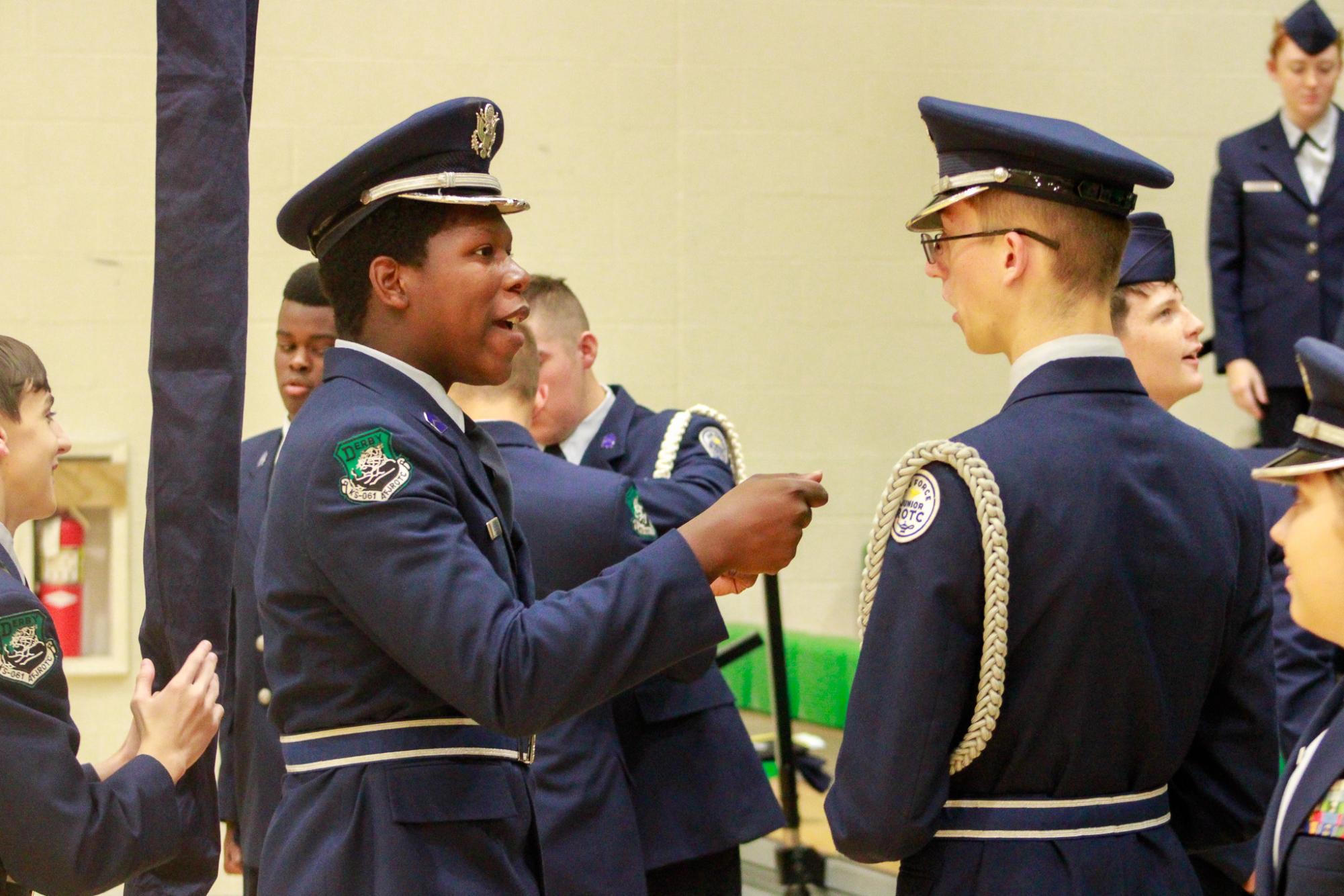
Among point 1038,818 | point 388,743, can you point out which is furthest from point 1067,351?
point 388,743

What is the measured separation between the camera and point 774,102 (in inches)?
203

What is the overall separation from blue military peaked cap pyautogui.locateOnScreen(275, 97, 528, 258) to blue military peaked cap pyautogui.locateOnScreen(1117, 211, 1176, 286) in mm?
1054

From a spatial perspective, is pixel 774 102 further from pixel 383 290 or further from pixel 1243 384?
pixel 383 290

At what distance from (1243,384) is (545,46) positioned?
8.44 ft

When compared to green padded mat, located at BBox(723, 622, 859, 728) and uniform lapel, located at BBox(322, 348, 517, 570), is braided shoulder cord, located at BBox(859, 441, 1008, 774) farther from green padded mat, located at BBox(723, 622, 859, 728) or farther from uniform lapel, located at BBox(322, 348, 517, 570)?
green padded mat, located at BBox(723, 622, 859, 728)

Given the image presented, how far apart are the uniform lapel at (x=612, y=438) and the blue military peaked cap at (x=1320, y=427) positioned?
1825mm

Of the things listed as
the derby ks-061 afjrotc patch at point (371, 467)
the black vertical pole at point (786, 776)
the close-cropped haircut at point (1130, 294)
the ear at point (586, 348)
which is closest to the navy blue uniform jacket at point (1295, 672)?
the close-cropped haircut at point (1130, 294)

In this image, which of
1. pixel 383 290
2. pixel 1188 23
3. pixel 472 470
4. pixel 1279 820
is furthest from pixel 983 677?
pixel 1188 23

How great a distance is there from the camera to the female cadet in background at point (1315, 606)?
1.38 m

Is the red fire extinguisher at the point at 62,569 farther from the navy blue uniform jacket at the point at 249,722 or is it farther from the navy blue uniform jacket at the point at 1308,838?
the navy blue uniform jacket at the point at 1308,838

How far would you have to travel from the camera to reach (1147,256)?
7.63ft

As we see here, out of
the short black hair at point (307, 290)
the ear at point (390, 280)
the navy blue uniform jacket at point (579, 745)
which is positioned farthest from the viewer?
the short black hair at point (307, 290)

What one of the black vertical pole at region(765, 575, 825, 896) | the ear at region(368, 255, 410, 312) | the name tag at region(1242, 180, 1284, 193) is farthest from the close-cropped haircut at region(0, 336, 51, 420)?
the name tag at region(1242, 180, 1284, 193)

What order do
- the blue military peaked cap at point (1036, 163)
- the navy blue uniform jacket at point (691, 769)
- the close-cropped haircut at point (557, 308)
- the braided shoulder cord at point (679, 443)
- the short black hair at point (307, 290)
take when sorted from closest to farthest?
the blue military peaked cap at point (1036, 163) < the navy blue uniform jacket at point (691, 769) < the short black hair at point (307, 290) < the braided shoulder cord at point (679, 443) < the close-cropped haircut at point (557, 308)
